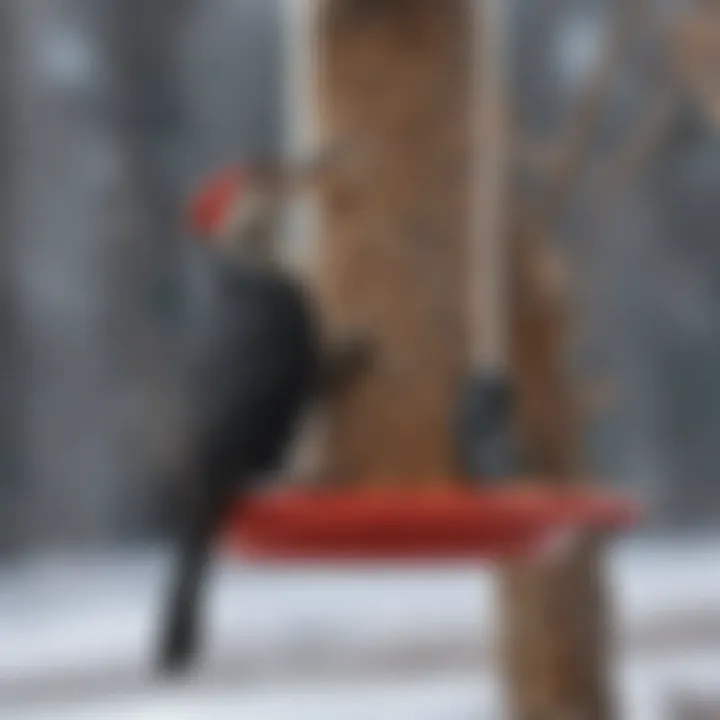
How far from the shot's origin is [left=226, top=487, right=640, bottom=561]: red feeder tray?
0.62 meters

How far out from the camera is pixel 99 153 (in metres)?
1.21

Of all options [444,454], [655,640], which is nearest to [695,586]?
[655,640]

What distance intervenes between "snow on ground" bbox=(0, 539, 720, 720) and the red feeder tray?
0.43 m

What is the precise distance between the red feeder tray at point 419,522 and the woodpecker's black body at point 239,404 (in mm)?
54

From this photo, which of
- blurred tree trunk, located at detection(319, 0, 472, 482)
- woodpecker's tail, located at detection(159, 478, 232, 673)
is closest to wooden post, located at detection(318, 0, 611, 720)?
blurred tree trunk, located at detection(319, 0, 472, 482)

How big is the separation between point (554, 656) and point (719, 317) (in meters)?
0.50

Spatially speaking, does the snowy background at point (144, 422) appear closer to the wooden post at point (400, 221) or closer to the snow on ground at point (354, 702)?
the snow on ground at point (354, 702)

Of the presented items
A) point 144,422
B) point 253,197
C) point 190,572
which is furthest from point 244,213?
point 144,422

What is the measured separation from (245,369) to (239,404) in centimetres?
5

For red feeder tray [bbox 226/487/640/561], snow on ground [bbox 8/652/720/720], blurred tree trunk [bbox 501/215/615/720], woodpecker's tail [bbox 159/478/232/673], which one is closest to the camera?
red feeder tray [bbox 226/487/640/561]

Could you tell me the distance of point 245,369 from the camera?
0.90 metres

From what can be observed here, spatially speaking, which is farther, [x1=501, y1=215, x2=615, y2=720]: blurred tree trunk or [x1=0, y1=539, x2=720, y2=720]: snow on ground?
[x1=0, y1=539, x2=720, y2=720]: snow on ground

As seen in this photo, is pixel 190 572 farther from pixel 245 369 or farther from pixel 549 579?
pixel 549 579

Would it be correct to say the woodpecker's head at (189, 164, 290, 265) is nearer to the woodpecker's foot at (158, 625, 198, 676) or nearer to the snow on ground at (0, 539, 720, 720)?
the woodpecker's foot at (158, 625, 198, 676)
